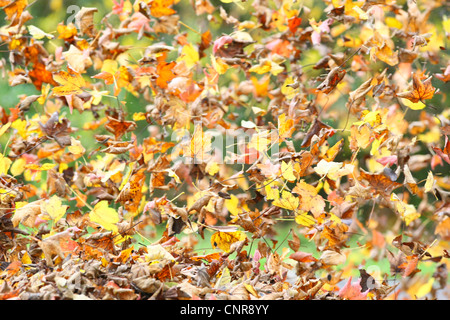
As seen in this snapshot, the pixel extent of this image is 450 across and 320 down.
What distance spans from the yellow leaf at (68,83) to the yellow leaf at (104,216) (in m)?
0.30

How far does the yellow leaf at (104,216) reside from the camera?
1156mm

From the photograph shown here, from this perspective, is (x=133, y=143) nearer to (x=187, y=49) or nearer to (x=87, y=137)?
(x=187, y=49)

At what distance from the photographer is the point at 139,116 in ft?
5.06

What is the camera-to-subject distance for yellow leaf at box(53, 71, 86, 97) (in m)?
1.18

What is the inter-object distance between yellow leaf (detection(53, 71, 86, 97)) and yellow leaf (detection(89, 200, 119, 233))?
0.30 meters

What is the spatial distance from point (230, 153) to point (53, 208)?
619mm

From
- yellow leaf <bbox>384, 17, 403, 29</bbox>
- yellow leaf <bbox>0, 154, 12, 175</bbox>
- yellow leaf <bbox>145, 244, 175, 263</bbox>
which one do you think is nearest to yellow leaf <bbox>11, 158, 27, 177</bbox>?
yellow leaf <bbox>0, 154, 12, 175</bbox>

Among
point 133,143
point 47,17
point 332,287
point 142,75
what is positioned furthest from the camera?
point 47,17

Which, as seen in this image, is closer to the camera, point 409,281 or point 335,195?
point 409,281

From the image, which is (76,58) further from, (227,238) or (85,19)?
(227,238)

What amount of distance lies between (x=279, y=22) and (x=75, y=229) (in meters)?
0.95

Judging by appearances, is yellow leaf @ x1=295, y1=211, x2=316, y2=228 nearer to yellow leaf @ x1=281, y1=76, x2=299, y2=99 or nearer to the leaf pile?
the leaf pile

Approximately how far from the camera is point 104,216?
117 centimetres
